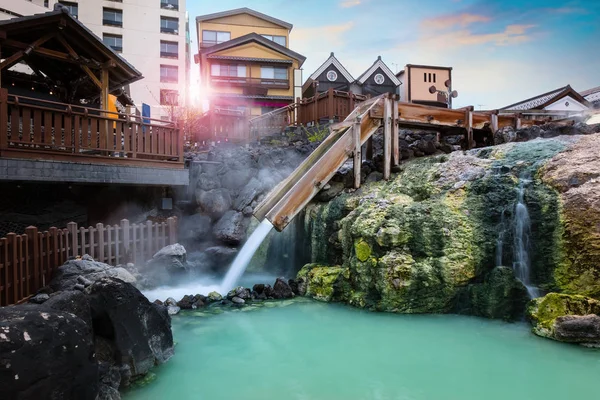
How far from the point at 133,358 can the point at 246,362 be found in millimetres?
1529

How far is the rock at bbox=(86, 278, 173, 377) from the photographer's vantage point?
4.66m

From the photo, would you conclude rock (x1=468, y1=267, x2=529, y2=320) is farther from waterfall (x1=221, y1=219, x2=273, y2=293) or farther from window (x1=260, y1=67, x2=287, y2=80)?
window (x1=260, y1=67, x2=287, y2=80)

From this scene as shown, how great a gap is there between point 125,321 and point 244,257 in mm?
5523

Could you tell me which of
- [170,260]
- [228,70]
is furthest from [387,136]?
[228,70]

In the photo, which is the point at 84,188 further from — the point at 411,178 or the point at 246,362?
the point at 411,178

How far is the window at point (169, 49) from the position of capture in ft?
117

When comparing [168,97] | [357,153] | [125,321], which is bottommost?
[125,321]

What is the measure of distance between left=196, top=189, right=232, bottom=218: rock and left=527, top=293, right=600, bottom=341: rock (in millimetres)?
8946

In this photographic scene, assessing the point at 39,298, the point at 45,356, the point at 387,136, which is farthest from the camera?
the point at 387,136

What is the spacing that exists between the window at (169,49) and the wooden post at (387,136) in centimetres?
3125

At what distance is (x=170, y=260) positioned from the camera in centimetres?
955

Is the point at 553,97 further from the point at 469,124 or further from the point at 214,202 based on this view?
the point at 214,202

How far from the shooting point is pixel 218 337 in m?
6.29

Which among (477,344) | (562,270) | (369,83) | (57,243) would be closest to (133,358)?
(57,243)
